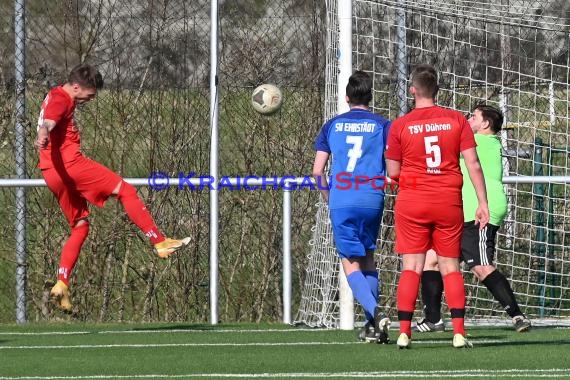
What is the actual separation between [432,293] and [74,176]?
2937 mm

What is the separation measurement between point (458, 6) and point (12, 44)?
4.85 metres

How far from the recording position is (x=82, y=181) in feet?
32.3

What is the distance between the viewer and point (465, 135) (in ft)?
26.0

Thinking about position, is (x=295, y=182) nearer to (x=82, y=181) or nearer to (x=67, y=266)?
(x=82, y=181)

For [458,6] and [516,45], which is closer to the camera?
[458,6]

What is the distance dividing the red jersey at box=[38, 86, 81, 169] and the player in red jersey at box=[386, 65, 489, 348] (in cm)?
283

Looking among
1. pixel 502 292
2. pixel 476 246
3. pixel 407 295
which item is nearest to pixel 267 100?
pixel 476 246

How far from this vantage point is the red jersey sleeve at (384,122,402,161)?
8.00 metres

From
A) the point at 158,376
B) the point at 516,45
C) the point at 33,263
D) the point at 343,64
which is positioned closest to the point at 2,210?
the point at 33,263

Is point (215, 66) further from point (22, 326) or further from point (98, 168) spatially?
point (22, 326)

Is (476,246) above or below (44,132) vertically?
below

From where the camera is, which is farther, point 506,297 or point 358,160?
point 506,297

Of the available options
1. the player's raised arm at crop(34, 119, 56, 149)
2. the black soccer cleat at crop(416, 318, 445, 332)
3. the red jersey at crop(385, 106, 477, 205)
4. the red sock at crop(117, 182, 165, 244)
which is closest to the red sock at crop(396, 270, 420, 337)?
the red jersey at crop(385, 106, 477, 205)

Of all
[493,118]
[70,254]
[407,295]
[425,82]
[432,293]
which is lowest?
[432,293]
